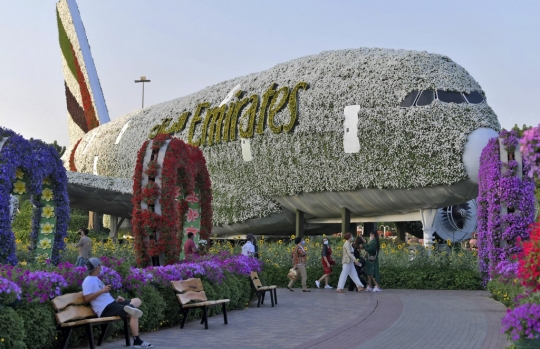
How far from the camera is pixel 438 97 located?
23.9 metres

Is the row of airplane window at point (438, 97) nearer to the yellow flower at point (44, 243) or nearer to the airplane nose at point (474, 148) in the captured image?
the airplane nose at point (474, 148)

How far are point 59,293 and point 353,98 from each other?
17.0 metres

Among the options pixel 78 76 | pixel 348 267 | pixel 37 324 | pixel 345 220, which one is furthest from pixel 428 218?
pixel 78 76

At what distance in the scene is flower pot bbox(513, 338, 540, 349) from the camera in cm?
744

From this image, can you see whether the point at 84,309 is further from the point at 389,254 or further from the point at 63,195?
the point at 389,254

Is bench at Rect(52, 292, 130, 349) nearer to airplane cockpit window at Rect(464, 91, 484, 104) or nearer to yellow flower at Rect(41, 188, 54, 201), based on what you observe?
yellow flower at Rect(41, 188, 54, 201)

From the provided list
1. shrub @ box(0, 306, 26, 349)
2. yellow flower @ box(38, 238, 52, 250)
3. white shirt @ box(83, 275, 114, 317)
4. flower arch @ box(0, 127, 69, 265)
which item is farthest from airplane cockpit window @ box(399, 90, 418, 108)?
shrub @ box(0, 306, 26, 349)

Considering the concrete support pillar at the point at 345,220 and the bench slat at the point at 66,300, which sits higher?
the concrete support pillar at the point at 345,220

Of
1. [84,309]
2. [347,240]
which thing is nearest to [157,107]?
[347,240]

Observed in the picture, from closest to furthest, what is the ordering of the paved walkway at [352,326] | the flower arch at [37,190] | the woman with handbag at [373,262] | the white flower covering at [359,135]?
the paved walkway at [352,326], the flower arch at [37,190], the woman with handbag at [373,262], the white flower covering at [359,135]

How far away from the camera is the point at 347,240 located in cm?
1973

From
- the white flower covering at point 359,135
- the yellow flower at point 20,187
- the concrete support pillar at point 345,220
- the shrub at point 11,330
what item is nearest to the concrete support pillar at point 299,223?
the white flower covering at point 359,135

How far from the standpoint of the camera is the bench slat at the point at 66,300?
377 inches

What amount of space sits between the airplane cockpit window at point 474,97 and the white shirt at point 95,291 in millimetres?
16639
